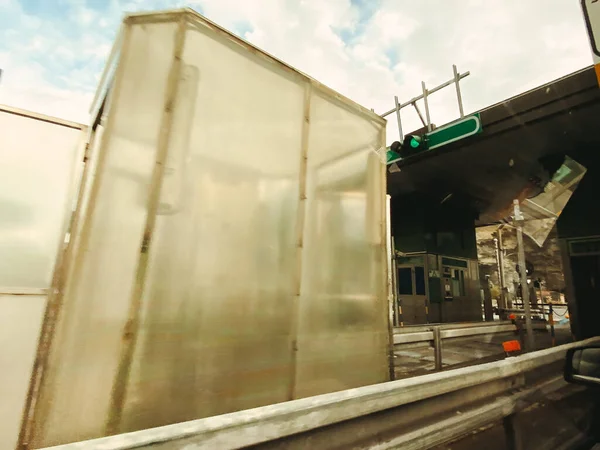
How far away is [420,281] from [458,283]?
2501 mm

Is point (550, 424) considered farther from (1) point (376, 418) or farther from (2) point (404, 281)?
(2) point (404, 281)

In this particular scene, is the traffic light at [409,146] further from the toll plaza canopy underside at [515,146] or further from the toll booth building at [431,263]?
the toll booth building at [431,263]

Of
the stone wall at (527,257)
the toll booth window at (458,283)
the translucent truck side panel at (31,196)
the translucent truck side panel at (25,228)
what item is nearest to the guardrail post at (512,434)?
the translucent truck side panel at (25,228)

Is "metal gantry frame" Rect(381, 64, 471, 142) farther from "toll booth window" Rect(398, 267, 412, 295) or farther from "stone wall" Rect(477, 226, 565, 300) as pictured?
"stone wall" Rect(477, 226, 565, 300)

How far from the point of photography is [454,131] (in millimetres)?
8789

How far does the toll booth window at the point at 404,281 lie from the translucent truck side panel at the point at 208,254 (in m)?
12.1

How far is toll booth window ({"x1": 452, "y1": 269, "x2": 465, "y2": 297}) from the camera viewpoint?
1469 centimetres

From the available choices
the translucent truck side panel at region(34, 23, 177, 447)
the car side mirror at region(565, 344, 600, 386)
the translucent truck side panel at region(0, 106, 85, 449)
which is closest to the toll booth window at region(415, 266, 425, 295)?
the car side mirror at region(565, 344, 600, 386)

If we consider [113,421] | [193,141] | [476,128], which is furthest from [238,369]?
[476,128]

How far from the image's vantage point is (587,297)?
28.3 feet

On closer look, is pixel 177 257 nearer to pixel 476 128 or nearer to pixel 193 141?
Answer: pixel 193 141

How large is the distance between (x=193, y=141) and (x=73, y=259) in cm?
100

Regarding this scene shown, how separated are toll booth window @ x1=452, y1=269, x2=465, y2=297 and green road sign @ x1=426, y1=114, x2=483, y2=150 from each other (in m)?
8.11

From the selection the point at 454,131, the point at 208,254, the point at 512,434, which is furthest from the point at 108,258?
the point at 454,131
